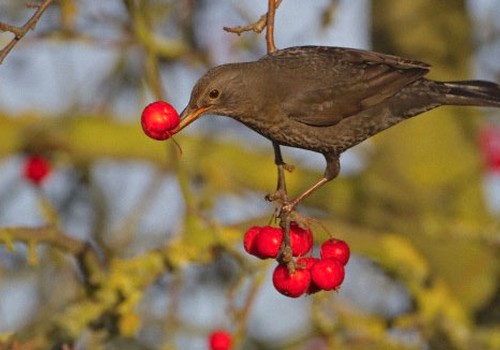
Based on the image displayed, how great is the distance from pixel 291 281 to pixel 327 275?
102 millimetres

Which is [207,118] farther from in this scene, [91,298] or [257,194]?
[91,298]

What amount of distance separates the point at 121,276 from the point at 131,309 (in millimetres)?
135

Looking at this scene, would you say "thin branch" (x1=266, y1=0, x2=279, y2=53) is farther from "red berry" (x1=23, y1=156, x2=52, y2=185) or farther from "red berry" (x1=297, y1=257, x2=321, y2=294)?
"red berry" (x1=23, y1=156, x2=52, y2=185)

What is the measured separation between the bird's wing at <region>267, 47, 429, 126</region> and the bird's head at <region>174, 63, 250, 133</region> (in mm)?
131

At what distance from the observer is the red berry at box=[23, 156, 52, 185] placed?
18.5 ft

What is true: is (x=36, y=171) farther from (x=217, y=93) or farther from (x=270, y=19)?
(x=270, y=19)

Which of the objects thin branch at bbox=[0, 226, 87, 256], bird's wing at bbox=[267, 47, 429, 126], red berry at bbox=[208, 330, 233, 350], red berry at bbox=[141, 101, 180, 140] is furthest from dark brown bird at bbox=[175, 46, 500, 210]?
red berry at bbox=[208, 330, 233, 350]

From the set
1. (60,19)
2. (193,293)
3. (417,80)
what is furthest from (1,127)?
(417,80)

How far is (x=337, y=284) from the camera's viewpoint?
3.26m

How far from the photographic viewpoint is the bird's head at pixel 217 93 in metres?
3.47

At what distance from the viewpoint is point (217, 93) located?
11.6ft

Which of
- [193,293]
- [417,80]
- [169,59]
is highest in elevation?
[417,80]

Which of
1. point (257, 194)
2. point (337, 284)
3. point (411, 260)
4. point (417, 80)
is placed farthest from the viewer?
point (257, 194)

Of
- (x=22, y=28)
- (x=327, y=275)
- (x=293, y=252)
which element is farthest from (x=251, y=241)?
(x=22, y=28)
